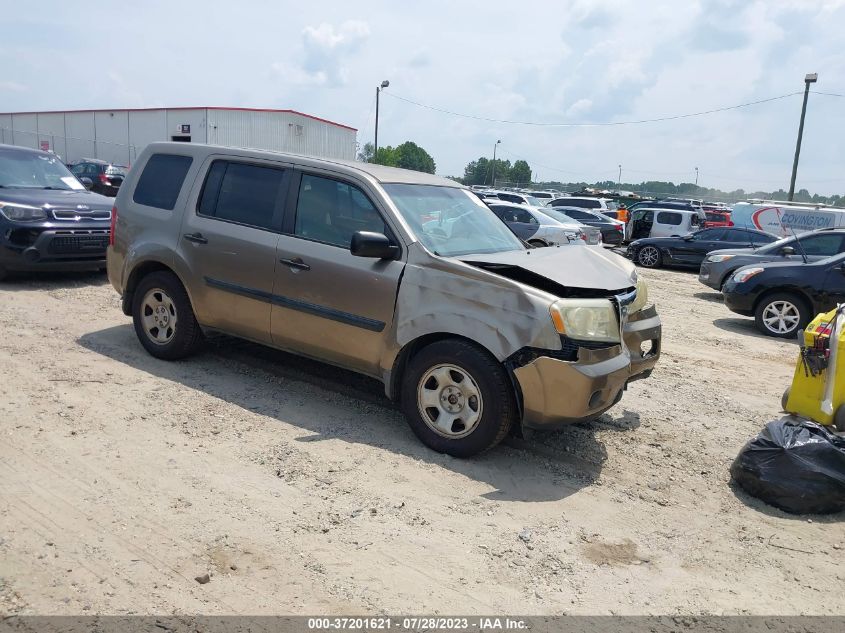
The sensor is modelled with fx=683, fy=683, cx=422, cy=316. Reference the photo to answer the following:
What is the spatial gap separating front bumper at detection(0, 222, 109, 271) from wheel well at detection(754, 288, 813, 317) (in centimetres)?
940

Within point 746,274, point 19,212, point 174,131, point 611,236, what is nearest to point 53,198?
point 19,212

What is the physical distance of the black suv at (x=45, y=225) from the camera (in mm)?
8711

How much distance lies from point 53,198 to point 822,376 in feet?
30.4

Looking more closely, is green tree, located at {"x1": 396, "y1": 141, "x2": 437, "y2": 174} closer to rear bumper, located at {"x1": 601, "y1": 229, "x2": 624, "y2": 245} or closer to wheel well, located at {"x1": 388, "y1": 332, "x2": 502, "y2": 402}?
rear bumper, located at {"x1": 601, "y1": 229, "x2": 624, "y2": 245}

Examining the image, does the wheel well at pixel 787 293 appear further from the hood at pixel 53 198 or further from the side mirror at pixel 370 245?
the hood at pixel 53 198

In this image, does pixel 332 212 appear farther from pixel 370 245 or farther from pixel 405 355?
pixel 405 355

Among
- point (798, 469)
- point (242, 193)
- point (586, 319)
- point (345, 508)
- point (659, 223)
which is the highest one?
point (242, 193)

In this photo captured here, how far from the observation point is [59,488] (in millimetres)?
3811

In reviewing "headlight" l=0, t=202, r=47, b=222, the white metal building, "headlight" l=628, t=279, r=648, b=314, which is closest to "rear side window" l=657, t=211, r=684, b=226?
the white metal building

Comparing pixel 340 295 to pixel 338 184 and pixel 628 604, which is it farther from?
pixel 628 604

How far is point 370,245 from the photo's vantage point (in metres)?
4.58

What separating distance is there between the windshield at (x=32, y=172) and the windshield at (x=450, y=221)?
7.10 metres

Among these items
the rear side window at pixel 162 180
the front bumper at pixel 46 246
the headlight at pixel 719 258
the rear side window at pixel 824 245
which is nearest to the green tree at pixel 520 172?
the headlight at pixel 719 258

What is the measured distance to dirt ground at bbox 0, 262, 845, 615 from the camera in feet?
10.2
